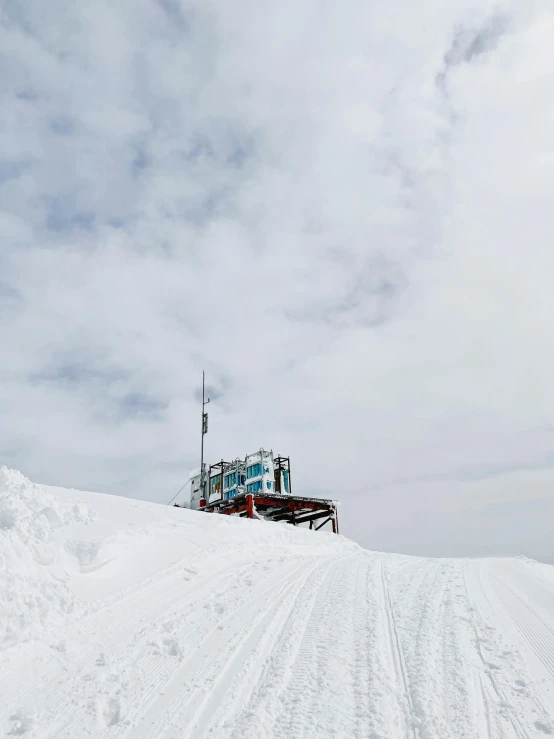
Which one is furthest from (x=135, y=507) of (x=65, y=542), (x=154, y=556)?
(x=65, y=542)

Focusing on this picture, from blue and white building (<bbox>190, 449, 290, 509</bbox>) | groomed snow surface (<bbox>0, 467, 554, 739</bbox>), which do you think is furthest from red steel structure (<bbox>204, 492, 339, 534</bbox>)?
groomed snow surface (<bbox>0, 467, 554, 739</bbox>)

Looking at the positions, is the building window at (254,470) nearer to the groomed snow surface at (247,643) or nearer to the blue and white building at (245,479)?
the blue and white building at (245,479)

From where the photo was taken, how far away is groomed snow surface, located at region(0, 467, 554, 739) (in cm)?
415

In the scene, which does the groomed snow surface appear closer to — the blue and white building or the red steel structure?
the red steel structure

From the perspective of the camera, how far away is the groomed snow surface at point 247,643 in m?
4.15

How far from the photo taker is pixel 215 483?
3291 centimetres

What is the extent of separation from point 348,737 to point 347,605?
3.26 m

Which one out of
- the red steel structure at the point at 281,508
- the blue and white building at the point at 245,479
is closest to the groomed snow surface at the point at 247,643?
the red steel structure at the point at 281,508

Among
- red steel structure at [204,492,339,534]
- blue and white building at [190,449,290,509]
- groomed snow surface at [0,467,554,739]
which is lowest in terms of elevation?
groomed snow surface at [0,467,554,739]

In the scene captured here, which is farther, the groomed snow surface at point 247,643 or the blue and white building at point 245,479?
the blue and white building at point 245,479

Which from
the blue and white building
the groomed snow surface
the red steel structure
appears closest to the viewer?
the groomed snow surface

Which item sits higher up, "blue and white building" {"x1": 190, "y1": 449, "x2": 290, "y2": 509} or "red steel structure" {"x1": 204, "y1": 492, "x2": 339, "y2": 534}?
"blue and white building" {"x1": 190, "y1": 449, "x2": 290, "y2": 509}

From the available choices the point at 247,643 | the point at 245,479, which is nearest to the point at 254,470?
the point at 245,479

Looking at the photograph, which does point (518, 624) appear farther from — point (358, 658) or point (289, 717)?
point (289, 717)
